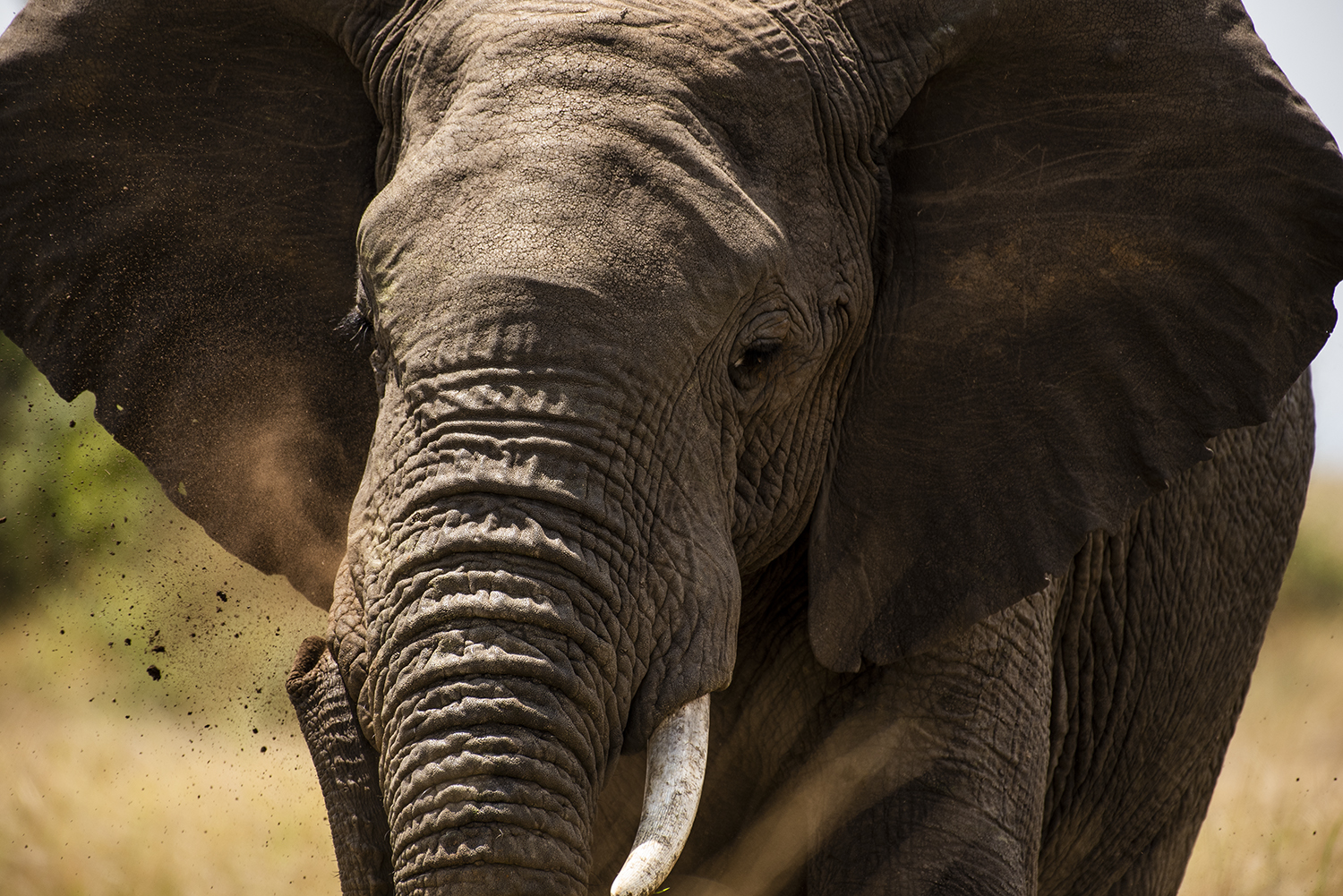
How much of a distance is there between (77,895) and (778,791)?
392 cm

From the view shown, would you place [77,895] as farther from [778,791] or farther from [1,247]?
[778,791]

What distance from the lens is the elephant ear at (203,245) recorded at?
3.85 meters

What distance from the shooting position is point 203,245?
406cm

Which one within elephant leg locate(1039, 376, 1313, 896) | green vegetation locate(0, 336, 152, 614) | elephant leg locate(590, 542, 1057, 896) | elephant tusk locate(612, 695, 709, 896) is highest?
elephant tusk locate(612, 695, 709, 896)

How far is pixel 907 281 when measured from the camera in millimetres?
3453

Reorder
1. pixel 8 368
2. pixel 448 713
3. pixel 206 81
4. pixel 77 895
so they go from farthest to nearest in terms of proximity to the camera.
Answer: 1. pixel 8 368
2. pixel 77 895
3. pixel 206 81
4. pixel 448 713

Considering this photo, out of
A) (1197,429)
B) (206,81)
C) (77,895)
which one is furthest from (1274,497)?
(77,895)

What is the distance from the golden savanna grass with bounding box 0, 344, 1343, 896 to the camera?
7008mm

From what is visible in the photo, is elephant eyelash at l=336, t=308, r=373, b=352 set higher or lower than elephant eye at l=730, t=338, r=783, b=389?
lower

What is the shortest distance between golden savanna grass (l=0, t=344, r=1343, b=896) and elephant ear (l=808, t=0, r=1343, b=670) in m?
2.29

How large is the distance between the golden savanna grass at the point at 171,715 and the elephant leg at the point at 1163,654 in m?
1.71

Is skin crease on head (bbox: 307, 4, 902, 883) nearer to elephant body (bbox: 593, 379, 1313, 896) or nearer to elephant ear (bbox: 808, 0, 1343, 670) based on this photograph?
elephant ear (bbox: 808, 0, 1343, 670)

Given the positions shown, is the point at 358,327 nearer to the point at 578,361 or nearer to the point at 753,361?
the point at 578,361

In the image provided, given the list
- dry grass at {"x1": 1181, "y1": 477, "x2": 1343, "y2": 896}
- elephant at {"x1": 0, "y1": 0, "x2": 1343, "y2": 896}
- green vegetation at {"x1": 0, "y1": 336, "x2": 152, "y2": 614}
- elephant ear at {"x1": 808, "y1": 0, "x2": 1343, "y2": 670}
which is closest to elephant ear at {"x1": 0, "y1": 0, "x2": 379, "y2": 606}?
elephant at {"x1": 0, "y1": 0, "x2": 1343, "y2": 896}
